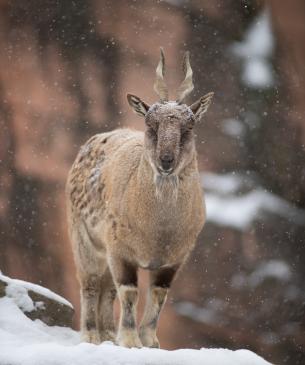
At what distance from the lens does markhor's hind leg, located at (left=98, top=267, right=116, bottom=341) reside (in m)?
11.8

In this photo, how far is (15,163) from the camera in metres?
21.2

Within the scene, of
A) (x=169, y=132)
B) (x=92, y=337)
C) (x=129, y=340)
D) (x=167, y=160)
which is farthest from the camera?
(x=92, y=337)

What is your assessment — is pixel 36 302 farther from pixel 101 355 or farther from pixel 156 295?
pixel 101 355

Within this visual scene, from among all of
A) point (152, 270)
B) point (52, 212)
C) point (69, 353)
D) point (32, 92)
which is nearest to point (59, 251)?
point (52, 212)

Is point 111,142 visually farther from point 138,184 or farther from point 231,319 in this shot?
point 231,319

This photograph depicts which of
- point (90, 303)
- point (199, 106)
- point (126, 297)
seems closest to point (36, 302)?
point (90, 303)

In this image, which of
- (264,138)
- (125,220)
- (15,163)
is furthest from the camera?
(264,138)

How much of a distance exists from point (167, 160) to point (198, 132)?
13.0 meters

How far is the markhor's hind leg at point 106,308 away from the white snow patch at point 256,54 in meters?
11.5

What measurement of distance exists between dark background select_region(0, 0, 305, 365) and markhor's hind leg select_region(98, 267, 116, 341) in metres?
8.58

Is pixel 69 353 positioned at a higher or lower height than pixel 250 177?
higher

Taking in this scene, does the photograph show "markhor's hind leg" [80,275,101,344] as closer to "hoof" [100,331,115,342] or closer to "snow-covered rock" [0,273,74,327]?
"hoof" [100,331,115,342]

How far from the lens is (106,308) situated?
12.0m

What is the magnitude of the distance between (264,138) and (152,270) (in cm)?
1273
